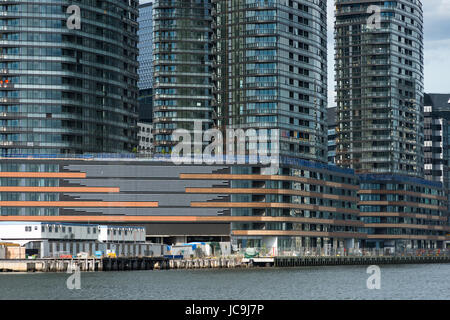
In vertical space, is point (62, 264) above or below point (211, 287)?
above

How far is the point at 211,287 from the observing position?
458 ft

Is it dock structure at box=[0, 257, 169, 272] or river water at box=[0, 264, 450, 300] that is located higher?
dock structure at box=[0, 257, 169, 272]

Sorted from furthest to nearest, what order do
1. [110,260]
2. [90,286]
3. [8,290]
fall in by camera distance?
[110,260] < [90,286] < [8,290]

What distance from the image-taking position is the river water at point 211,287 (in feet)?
399

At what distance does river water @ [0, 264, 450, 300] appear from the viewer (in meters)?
122

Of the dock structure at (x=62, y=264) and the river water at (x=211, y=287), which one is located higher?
the dock structure at (x=62, y=264)

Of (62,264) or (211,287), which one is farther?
(62,264)

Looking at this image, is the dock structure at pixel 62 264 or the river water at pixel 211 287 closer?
the river water at pixel 211 287

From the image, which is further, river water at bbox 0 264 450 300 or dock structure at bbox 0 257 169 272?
dock structure at bbox 0 257 169 272

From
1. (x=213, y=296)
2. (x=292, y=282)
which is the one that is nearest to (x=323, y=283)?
(x=292, y=282)

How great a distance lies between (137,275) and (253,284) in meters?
31.7
